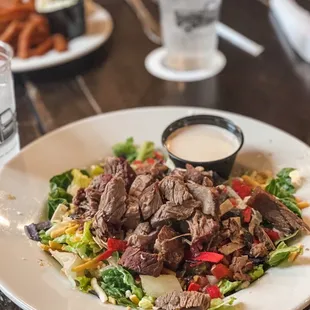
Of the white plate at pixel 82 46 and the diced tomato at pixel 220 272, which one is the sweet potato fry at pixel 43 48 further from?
the diced tomato at pixel 220 272

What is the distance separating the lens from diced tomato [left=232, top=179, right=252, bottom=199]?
142 cm

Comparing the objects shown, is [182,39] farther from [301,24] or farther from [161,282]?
[161,282]

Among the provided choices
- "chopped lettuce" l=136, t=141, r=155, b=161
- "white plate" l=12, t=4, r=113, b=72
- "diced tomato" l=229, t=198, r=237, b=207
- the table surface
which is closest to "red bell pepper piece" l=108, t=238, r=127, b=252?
"diced tomato" l=229, t=198, r=237, b=207

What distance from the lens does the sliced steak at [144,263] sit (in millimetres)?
1198

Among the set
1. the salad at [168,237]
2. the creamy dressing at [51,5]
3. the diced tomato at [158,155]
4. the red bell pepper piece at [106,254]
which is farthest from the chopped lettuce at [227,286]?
the creamy dressing at [51,5]

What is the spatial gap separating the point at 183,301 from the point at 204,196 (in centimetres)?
22

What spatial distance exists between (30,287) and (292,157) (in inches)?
26.4

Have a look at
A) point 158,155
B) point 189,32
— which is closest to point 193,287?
point 158,155

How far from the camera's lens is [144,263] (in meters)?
1.20

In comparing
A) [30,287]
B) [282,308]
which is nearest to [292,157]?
[282,308]

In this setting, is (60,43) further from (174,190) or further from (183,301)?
(183,301)

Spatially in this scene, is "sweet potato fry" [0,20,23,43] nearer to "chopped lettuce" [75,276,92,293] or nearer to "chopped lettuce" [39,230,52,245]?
"chopped lettuce" [39,230,52,245]

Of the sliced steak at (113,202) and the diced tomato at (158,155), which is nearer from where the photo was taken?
the sliced steak at (113,202)

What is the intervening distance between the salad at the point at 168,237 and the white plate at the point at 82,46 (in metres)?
0.77
